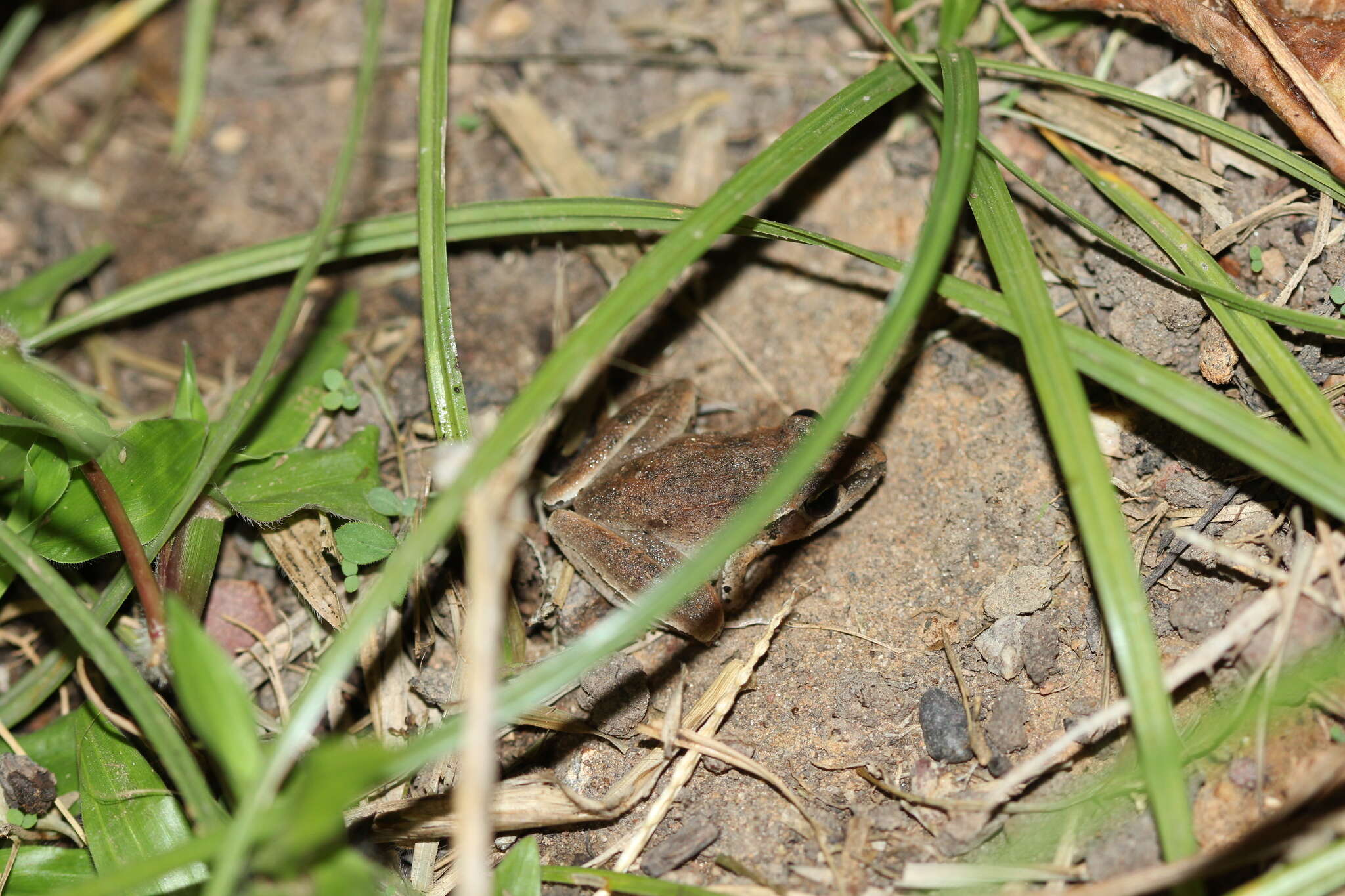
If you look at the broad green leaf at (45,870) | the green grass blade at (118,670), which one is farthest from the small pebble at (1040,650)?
the broad green leaf at (45,870)

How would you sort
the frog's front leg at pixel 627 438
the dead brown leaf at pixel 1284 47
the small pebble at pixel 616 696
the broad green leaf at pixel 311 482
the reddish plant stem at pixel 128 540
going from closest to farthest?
the reddish plant stem at pixel 128 540
the dead brown leaf at pixel 1284 47
the small pebble at pixel 616 696
the broad green leaf at pixel 311 482
the frog's front leg at pixel 627 438

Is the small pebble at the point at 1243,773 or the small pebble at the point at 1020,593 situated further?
the small pebble at the point at 1020,593

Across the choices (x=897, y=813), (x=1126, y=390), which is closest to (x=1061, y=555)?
(x=1126, y=390)

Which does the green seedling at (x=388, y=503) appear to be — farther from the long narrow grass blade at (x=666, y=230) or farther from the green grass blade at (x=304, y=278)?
the long narrow grass blade at (x=666, y=230)

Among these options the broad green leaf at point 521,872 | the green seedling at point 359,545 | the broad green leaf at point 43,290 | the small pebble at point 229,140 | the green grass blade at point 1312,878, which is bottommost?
the broad green leaf at point 521,872

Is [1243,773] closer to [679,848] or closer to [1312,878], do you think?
[1312,878]

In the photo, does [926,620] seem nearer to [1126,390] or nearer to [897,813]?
[897,813]
